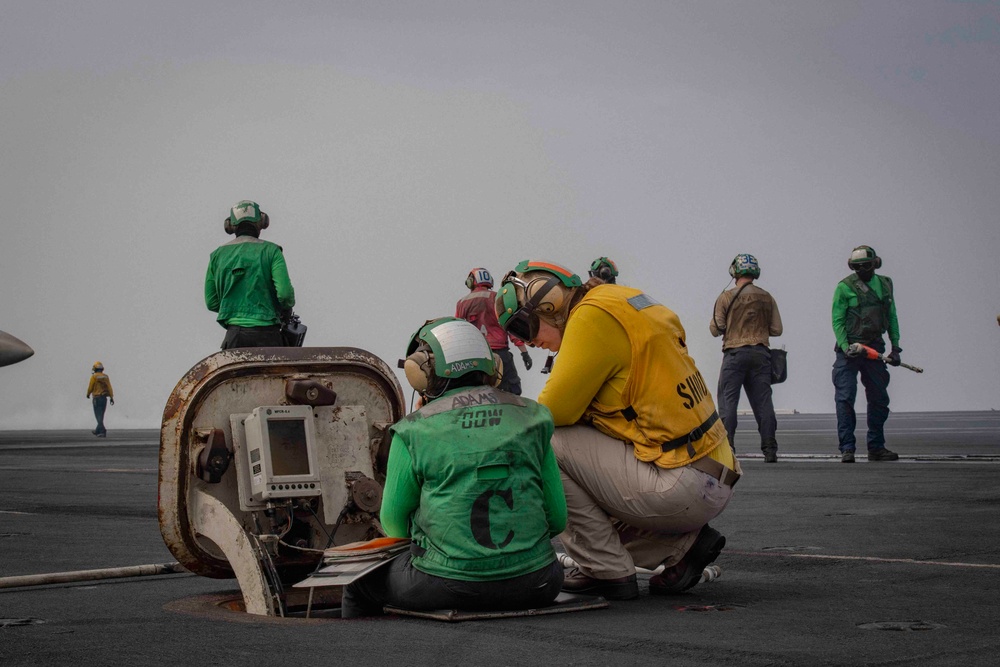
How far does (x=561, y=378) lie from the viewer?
17.3ft

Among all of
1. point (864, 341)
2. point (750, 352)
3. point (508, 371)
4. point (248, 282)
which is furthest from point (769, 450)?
point (248, 282)

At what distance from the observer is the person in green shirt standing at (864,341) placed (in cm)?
Result: 1354

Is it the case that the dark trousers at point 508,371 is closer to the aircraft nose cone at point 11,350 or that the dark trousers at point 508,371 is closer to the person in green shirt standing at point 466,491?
the aircraft nose cone at point 11,350

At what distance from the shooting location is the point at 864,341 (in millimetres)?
13844

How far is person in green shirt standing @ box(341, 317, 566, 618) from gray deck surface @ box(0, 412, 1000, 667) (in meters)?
0.13

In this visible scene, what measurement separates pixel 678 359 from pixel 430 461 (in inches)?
47.5

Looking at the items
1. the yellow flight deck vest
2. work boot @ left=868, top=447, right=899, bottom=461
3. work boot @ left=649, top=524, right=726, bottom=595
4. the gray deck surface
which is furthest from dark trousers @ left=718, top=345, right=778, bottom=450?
the yellow flight deck vest

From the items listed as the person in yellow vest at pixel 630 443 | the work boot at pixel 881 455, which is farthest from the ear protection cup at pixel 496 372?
the work boot at pixel 881 455

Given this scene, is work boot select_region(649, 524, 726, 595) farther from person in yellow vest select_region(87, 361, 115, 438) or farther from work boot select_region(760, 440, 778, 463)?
person in yellow vest select_region(87, 361, 115, 438)

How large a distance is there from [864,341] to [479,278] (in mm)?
4779

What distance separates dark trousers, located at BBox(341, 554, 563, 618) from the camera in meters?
4.67

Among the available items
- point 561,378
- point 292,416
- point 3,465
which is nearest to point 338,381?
point 292,416

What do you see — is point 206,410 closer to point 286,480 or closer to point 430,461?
point 286,480

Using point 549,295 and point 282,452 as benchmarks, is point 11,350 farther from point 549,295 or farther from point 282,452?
point 549,295
